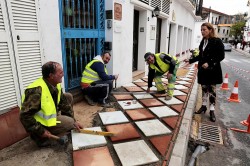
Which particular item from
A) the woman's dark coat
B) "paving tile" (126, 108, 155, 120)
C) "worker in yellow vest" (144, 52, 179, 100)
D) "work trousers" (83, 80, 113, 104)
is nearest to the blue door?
"work trousers" (83, 80, 113, 104)

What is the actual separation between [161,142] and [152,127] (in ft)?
1.54

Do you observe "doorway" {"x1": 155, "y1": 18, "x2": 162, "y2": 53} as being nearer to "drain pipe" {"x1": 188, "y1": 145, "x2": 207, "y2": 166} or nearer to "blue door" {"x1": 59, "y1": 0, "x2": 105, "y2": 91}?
"blue door" {"x1": 59, "y1": 0, "x2": 105, "y2": 91}

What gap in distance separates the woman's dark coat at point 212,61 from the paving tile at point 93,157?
264 cm

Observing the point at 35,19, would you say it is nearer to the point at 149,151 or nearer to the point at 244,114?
the point at 149,151

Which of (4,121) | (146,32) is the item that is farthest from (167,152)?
(146,32)

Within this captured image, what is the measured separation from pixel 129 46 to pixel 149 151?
398cm

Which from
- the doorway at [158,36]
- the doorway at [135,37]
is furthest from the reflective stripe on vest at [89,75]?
the doorway at [158,36]

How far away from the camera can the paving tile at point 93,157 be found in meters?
2.19

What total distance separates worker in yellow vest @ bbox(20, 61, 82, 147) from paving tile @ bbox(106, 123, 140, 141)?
2.49 ft

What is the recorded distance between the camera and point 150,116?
11.7 feet

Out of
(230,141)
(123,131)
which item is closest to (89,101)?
(123,131)

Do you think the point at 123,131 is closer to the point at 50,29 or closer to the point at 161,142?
the point at 161,142

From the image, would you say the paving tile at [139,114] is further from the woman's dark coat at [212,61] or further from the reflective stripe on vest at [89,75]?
the woman's dark coat at [212,61]

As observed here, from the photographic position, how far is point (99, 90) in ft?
12.9
